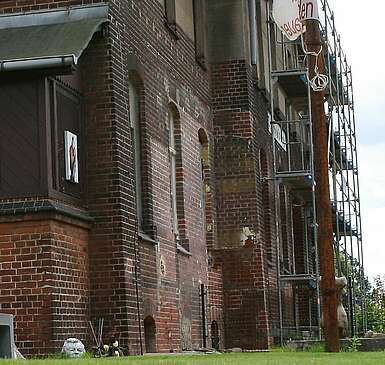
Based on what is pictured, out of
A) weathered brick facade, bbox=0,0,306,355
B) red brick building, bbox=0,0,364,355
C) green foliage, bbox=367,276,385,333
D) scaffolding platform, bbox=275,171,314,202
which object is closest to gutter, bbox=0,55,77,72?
red brick building, bbox=0,0,364,355

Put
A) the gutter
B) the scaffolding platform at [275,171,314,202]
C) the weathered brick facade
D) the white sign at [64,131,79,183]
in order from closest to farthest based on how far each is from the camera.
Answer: the gutter < the weathered brick facade < the white sign at [64,131,79,183] < the scaffolding platform at [275,171,314,202]

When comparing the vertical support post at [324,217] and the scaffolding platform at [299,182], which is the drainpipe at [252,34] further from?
the vertical support post at [324,217]

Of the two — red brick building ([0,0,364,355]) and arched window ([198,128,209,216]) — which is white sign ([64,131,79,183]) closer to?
red brick building ([0,0,364,355])

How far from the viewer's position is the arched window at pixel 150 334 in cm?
1667

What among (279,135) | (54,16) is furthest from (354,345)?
(279,135)

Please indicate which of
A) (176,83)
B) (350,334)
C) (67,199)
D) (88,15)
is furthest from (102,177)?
(350,334)

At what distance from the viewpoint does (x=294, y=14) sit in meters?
16.5

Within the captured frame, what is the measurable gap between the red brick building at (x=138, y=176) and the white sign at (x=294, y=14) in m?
2.18

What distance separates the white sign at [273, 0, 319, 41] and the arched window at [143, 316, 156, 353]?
15.8 ft

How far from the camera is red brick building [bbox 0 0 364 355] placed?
1379cm

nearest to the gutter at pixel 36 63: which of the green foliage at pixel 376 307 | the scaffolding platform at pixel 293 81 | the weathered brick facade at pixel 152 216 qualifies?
the weathered brick facade at pixel 152 216

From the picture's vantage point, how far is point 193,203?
20406mm

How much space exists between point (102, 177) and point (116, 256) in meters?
1.10

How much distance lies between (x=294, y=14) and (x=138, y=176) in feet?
11.3
